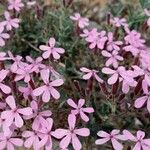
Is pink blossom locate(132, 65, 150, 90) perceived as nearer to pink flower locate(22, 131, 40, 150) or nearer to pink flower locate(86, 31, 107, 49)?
pink flower locate(86, 31, 107, 49)

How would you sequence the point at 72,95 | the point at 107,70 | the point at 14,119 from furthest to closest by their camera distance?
the point at 72,95
the point at 107,70
the point at 14,119

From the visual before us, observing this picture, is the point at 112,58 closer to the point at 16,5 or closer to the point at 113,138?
the point at 113,138

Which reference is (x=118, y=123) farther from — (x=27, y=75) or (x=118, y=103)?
(x=27, y=75)

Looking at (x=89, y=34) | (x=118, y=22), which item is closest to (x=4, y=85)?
(x=89, y=34)

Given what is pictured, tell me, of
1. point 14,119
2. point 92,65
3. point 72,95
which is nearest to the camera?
point 14,119

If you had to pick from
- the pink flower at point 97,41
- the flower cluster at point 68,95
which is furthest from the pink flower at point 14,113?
the pink flower at point 97,41

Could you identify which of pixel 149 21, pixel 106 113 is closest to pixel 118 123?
pixel 106 113

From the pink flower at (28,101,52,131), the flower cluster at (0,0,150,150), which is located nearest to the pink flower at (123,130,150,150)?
the flower cluster at (0,0,150,150)
